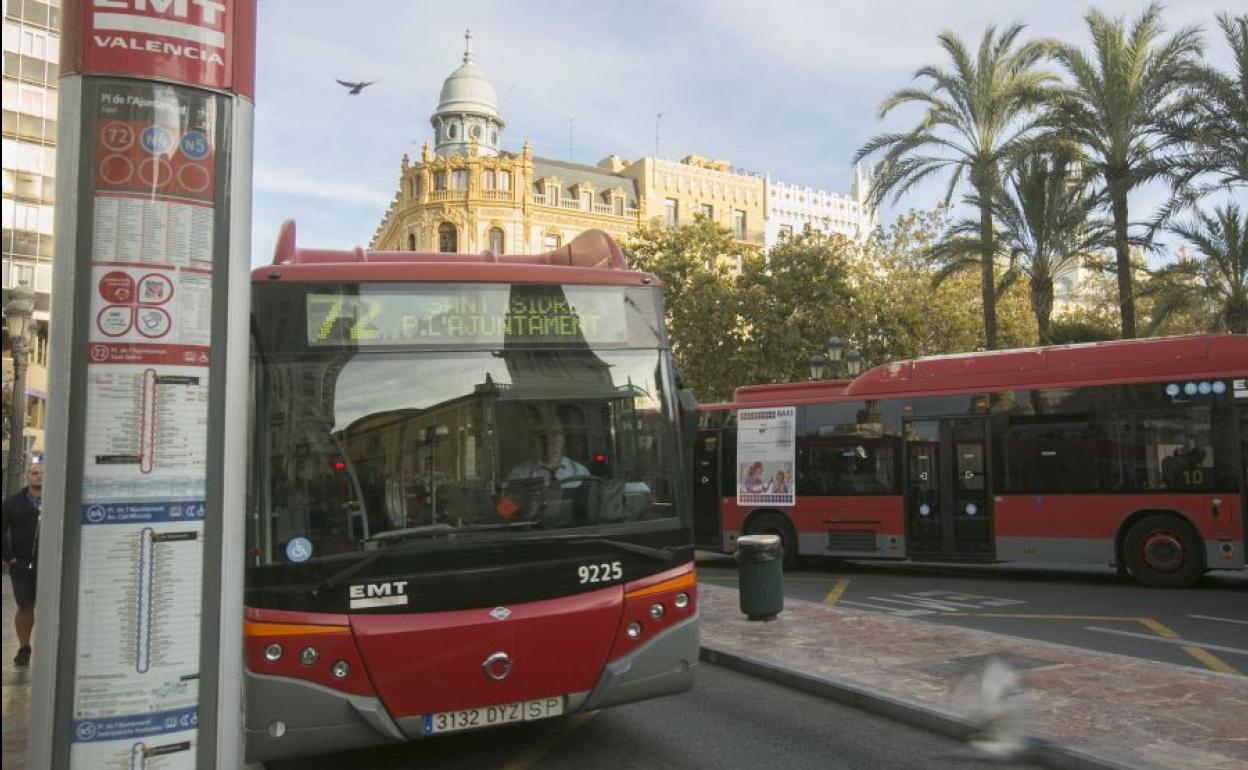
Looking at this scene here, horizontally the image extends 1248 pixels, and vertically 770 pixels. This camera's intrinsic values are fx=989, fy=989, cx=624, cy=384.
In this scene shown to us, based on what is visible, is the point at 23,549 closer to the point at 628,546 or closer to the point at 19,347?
the point at 628,546

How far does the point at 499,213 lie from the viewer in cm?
6041

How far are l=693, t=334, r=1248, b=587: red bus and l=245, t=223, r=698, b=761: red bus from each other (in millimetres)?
9695

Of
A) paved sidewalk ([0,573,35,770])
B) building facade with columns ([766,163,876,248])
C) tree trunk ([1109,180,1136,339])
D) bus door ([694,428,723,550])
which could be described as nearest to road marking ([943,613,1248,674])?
bus door ([694,428,723,550])

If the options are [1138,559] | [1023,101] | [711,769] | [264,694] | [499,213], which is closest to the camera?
[264,694]

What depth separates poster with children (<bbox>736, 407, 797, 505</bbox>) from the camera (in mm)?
16766

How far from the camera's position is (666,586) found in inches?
225

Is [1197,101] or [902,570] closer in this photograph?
[902,570]

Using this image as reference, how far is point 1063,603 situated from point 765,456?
20.4 feet

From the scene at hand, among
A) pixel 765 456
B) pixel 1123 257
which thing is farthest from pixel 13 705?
pixel 1123 257

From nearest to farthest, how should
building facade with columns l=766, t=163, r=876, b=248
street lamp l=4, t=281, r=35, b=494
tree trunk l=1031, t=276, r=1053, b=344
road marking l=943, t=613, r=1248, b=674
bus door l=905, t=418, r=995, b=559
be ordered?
road marking l=943, t=613, r=1248, b=674, bus door l=905, t=418, r=995, b=559, street lamp l=4, t=281, r=35, b=494, tree trunk l=1031, t=276, r=1053, b=344, building facade with columns l=766, t=163, r=876, b=248

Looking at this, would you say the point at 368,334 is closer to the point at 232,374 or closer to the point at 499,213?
the point at 232,374

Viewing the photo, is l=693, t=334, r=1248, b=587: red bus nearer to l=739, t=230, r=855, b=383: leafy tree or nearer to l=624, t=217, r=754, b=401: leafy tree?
l=739, t=230, r=855, b=383: leafy tree

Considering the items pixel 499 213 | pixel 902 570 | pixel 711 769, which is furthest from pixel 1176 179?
pixel 499 213

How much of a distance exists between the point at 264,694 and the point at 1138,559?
12.0m
